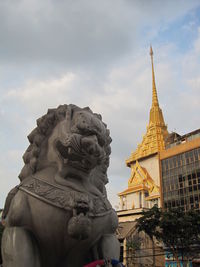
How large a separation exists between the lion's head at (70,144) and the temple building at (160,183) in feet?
86.0

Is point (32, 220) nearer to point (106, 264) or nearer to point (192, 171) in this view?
point (106, 264)

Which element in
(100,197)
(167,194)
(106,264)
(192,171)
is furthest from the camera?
(167,194)

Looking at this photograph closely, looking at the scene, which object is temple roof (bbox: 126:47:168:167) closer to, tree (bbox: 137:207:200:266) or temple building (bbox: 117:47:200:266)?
temple building (bbox: 117:47:200:266)

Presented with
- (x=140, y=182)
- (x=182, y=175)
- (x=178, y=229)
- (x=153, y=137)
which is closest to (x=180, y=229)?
(x=178, y=229)

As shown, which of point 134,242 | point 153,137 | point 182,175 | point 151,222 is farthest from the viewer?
point 153,137

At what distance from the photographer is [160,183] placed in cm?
3972

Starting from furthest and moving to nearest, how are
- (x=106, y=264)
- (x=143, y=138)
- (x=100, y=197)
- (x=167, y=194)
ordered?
(x=143, y=138) < (x=167, y=194) < (x=100, y=197) < (x=106, y=264)

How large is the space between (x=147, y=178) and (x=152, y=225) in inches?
1267

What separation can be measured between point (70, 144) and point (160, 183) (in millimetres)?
38505

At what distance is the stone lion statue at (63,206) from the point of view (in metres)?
2.40

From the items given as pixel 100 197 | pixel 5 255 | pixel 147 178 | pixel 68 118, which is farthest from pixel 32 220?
pixel 147 178

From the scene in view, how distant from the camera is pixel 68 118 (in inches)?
108

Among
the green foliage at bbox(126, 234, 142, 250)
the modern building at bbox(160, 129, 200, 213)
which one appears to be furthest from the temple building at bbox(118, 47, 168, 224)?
the green foliage at bbox(126, 234, 142, 250)

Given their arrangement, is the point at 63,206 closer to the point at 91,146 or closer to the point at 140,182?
the point at 91,146
